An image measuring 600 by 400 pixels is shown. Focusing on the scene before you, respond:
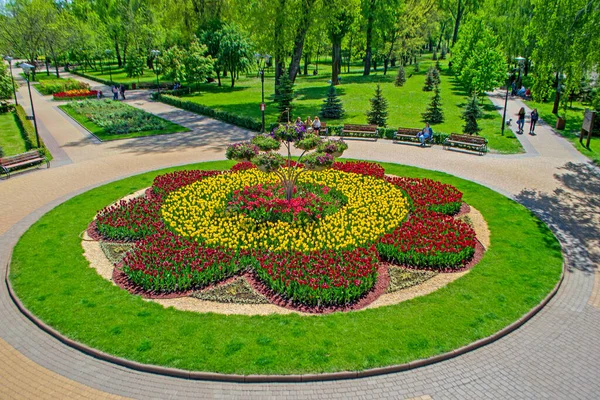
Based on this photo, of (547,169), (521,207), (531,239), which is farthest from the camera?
(547,169)

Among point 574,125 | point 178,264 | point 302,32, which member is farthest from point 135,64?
point 178,264

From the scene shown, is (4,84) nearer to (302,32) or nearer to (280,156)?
(302,32)

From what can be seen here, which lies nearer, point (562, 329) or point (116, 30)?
point (562, 329)

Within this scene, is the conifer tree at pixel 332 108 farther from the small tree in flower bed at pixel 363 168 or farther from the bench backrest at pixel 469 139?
the small tree in flower bed at pixel 363 168

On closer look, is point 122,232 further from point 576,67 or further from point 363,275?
point 576,67

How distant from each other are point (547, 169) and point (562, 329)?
42.0 ft

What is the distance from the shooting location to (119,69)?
71.3 metres

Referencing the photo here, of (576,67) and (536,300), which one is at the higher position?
(576,67)

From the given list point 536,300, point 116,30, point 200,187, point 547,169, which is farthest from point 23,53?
point 536,300

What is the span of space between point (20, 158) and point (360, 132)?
57.4 ft

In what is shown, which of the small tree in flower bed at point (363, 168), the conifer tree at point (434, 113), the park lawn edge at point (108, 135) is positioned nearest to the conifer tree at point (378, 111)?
the conifer tree at point (434, 113)

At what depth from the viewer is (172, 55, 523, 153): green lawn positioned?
95.4 ft

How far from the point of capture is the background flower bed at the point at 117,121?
27.8m

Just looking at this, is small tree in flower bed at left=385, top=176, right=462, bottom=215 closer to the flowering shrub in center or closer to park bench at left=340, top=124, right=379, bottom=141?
the flowering shrub in center
